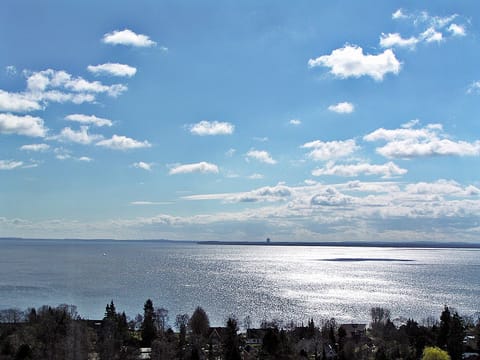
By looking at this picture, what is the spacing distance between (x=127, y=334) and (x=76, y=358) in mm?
13910

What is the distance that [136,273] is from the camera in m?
174

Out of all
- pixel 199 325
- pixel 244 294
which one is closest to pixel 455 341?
pixel 199 325

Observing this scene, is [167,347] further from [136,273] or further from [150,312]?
[136,273]

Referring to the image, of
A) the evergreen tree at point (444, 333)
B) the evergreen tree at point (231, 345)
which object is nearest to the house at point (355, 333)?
the evergreen tree at point (444, 333)

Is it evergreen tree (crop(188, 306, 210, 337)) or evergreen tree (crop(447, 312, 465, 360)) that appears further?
evergreen tree (crop(188, 306, 210, 337))

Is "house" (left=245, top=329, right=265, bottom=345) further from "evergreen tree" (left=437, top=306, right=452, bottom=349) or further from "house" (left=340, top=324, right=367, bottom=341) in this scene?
"evergreen tree" (left=437, top=306, right=452, bottom=349)

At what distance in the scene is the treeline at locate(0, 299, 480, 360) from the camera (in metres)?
44.4

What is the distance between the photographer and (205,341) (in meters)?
54.1

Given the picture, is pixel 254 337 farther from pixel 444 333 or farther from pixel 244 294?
pixel 244 294

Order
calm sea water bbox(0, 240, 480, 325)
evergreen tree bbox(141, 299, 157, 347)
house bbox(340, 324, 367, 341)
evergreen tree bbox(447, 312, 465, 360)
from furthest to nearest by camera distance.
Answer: calm sea water bbox(0, 240, 480, 325) → house bbox(340, 324, 367, 341) → evergreen tree bbox(141, 299, 157, 347) → evergreen tree bbox(447, 312, 465, 360)

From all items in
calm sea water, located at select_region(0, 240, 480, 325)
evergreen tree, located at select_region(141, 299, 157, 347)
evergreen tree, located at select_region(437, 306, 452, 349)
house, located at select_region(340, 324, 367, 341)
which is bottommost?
calm sea water, located at select_region(0, 240, 480, 325)

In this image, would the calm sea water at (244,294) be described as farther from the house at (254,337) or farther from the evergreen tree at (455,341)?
the evergreen tree at (455,341)

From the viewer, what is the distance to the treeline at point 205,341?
44375 mm

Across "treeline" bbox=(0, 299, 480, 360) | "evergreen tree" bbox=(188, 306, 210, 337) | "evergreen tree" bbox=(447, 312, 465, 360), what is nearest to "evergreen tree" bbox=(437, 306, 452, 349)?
"treeline" bbox=(0, 299, 480, 360)
